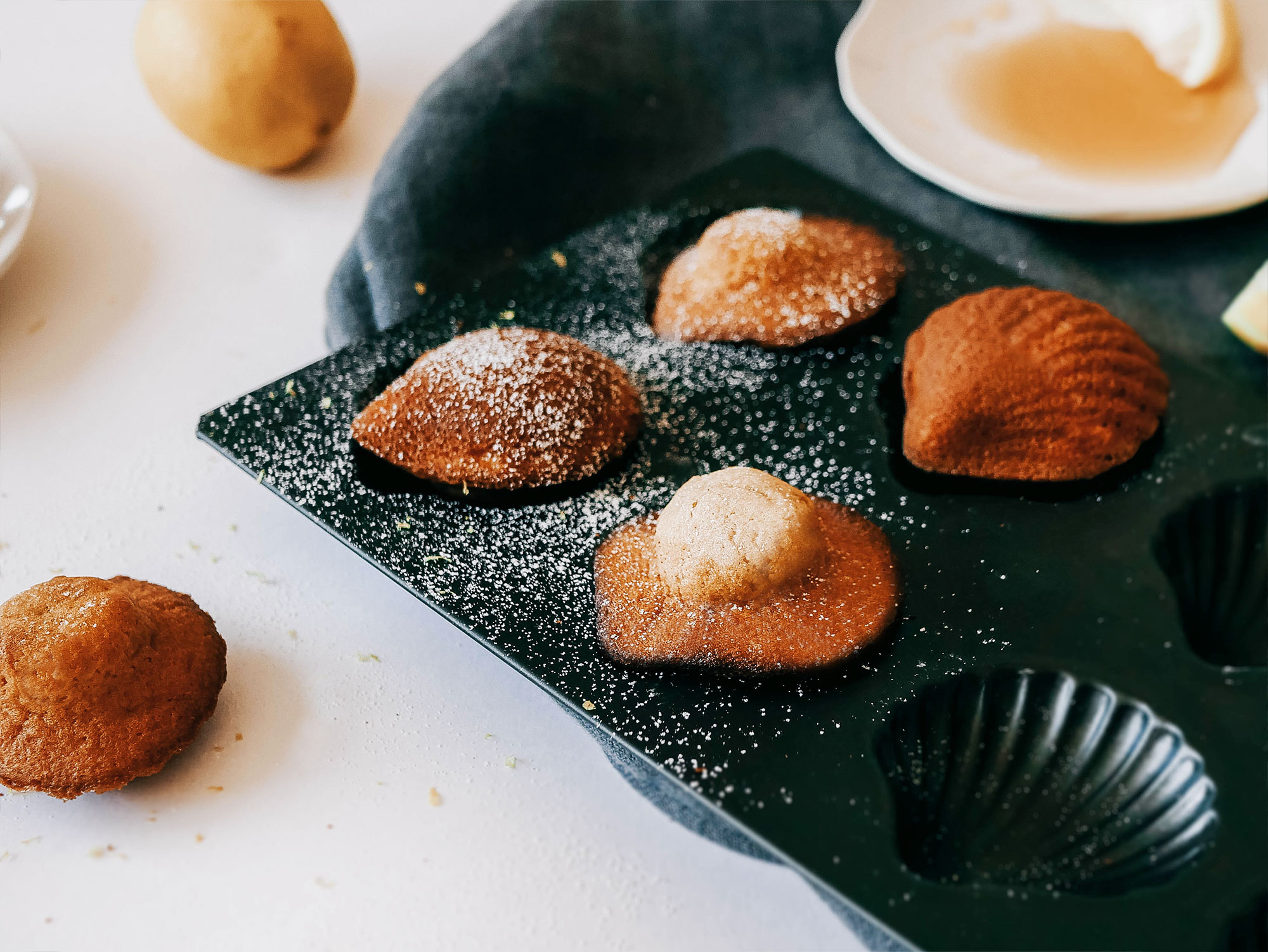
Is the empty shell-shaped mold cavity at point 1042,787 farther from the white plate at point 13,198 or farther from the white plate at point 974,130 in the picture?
the white plate at point 13,198

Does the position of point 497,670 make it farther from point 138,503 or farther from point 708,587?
point 138,503

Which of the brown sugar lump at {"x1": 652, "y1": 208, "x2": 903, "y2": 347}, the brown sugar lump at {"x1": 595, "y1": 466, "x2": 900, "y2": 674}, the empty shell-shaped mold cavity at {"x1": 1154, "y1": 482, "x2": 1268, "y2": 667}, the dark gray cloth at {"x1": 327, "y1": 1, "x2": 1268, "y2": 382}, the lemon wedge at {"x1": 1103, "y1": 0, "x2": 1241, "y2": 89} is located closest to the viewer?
the brown sugar lump at {"x1": 595, "y1": 466, "x2": 900, "y2": 674}

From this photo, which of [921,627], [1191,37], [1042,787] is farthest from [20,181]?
[1191,37]

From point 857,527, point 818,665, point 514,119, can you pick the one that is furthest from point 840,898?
point 514,119

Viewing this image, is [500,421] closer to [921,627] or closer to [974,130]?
[921,627]

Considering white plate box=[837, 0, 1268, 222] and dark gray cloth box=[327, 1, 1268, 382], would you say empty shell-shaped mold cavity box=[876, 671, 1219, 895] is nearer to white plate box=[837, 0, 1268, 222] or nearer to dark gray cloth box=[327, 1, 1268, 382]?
dark gray cloth box=[327, 1, 1268, 382]

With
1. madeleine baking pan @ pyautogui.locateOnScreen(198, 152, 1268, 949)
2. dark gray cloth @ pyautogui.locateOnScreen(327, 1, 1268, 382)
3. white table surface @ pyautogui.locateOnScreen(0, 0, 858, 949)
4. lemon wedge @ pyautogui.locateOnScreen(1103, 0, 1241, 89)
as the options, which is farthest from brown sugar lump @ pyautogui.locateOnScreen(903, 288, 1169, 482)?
lemon wedge @ pyautogui.locateOnScreen(1103, 0, 1241, 89)
